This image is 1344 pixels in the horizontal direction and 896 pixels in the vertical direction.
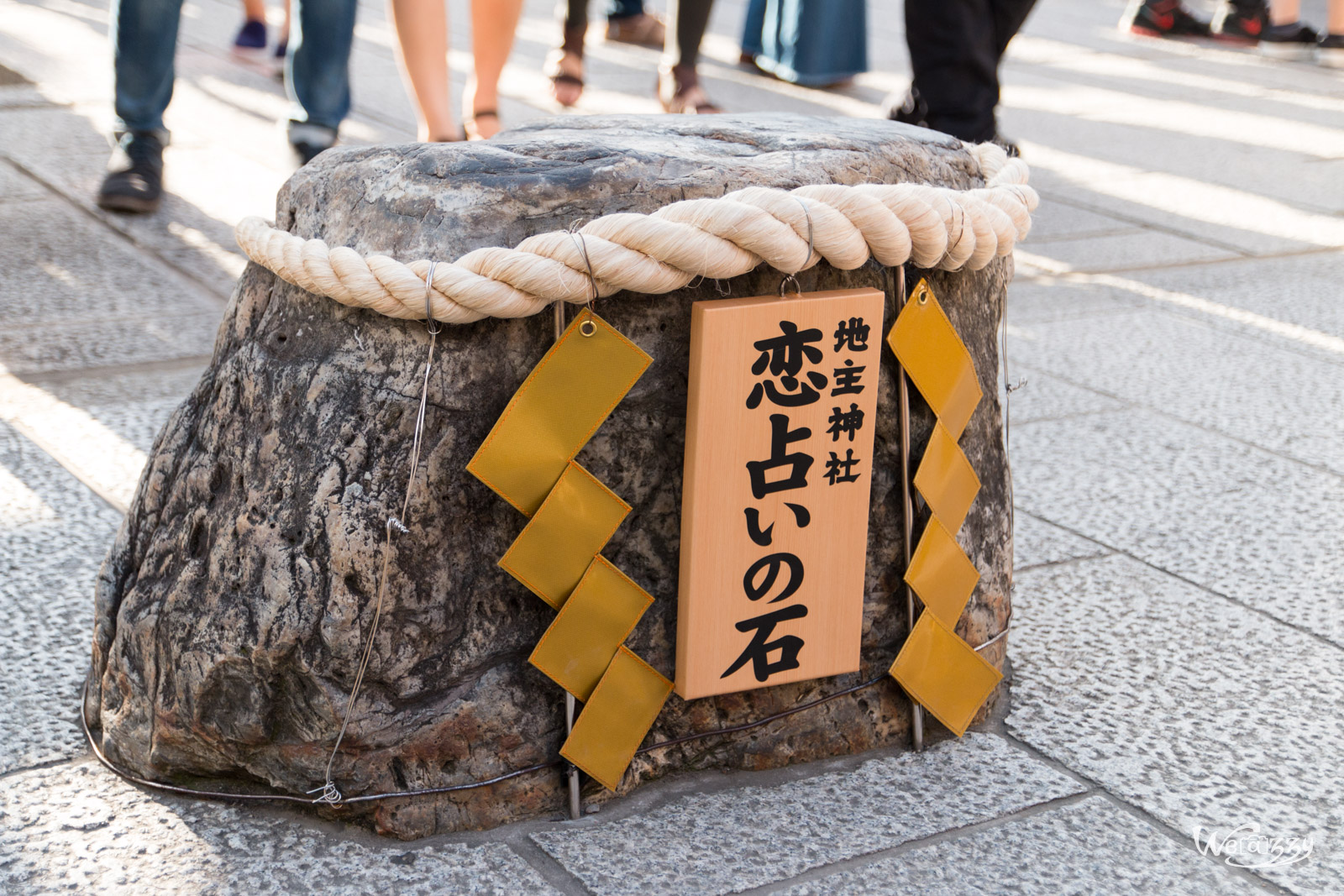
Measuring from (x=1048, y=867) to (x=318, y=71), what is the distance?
2.78 metres

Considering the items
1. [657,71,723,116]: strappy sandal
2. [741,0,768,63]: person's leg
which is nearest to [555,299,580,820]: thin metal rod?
[657,71,723,116]: strappy sandal

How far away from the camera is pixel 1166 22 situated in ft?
24.8

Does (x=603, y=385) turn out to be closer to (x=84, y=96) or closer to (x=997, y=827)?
(x=997, y=827)

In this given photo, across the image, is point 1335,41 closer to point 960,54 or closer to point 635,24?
point 635,24

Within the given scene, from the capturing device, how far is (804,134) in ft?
5.33

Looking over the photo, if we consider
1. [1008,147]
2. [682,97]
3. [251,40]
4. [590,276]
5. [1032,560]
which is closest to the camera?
[590,276]

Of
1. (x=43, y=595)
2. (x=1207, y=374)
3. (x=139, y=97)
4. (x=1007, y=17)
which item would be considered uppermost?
(x=1007, y=17)

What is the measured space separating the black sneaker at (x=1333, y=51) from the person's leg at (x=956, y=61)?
13.2 feet

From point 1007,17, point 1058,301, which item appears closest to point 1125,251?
point 1058,301

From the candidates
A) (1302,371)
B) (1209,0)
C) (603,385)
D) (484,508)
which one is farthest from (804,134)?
(1209,0)

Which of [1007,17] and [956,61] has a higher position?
[1007,17]

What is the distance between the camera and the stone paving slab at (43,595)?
158cm

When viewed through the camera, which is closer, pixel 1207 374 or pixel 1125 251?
pixel 1207 374

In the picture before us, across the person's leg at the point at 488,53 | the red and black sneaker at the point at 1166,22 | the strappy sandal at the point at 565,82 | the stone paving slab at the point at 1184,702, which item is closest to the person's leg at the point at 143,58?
the person's leg at the point at 488,53
